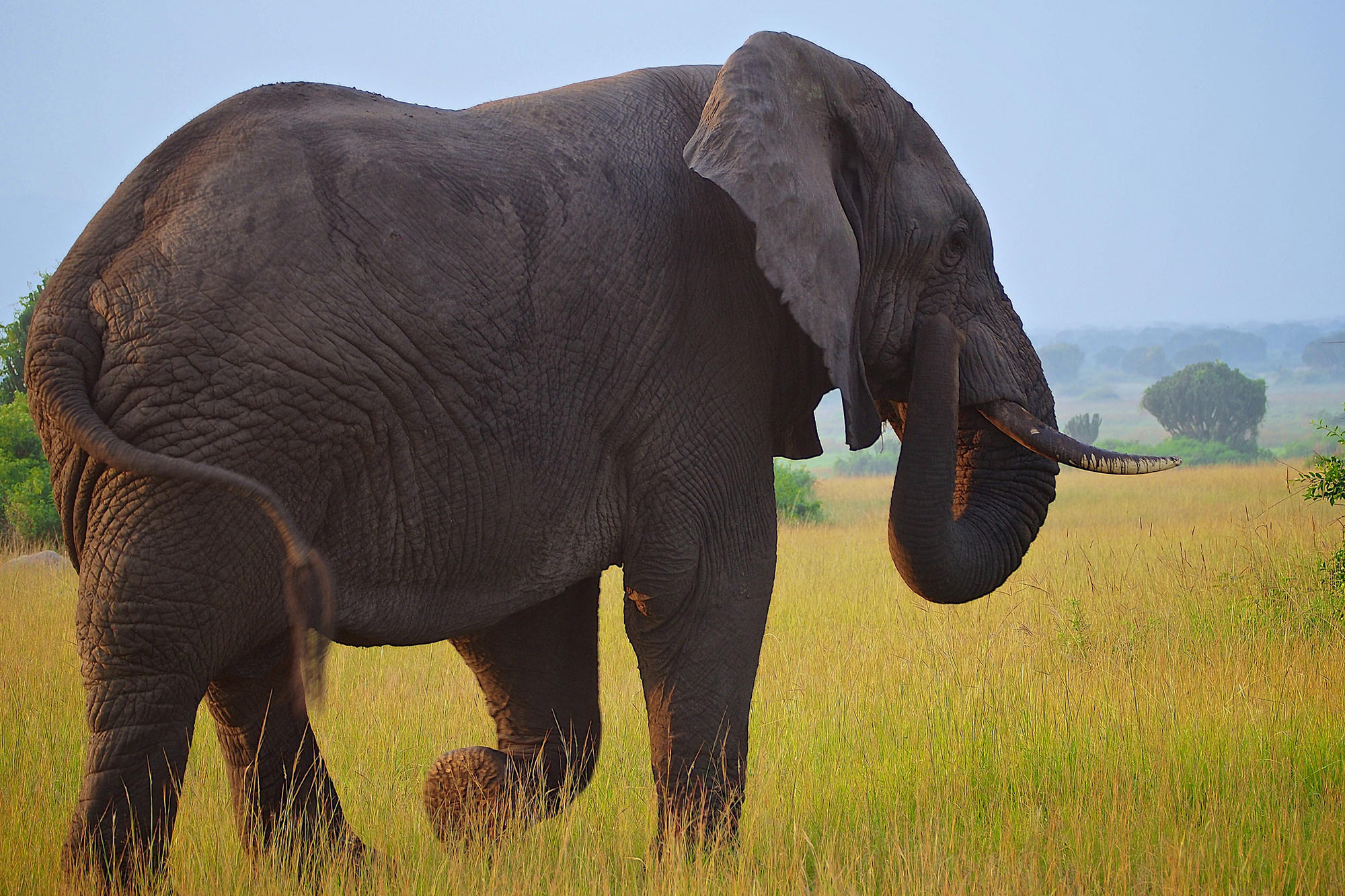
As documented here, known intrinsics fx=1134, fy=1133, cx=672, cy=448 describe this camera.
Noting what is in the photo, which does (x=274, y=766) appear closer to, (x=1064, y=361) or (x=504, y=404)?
(x=504, y=404)

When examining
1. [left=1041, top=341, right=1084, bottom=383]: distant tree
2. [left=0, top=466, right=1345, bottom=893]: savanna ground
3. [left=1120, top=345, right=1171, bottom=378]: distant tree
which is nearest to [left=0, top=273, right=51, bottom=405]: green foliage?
[left=0, top=466, right=1345, bottom=893]: savanna ground

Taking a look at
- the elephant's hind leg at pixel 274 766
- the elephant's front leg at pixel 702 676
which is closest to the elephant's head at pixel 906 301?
the elephant's front leg at pixel 702 676

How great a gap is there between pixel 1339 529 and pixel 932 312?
9419 millimetres

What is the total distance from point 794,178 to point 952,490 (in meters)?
1.19

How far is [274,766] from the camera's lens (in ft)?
11.9

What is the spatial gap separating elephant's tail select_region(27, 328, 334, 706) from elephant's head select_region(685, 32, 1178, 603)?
4.98 feet

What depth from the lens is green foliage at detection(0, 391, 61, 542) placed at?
13648 millimetres

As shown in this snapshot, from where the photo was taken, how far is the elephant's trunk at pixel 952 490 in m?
3.77

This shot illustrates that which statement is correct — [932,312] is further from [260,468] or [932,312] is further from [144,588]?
[144,588]

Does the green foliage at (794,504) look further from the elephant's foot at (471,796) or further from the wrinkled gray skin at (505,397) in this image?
the wrinkled gray skin at (505,397)

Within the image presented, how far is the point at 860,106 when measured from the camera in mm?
3756

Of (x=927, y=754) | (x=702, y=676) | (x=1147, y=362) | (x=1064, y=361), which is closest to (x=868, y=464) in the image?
(x=927, y=754)

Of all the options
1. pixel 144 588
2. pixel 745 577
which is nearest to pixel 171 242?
pixel 144 588

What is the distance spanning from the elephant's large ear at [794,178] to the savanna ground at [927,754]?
156 cm
